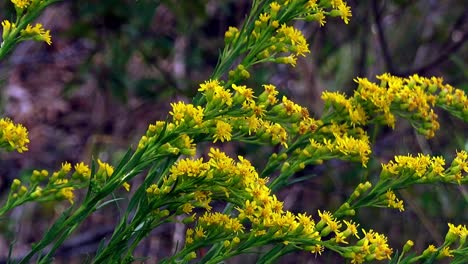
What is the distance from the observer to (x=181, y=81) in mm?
3990

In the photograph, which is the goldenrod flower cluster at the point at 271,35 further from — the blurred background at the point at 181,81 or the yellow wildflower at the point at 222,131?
the blurred background at the point at 181,81

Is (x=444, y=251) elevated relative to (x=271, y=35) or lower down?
lower down

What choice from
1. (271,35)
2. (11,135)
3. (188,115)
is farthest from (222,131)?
(11,135)

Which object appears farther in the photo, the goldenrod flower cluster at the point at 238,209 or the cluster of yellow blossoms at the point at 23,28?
the cluster of yellow blossoms at the point at 23,28

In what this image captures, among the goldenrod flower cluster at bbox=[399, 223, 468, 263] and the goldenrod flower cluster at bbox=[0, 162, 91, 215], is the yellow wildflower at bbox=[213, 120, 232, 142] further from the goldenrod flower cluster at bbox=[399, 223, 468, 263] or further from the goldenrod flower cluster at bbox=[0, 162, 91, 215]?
the goldenrod flower cluster at bbox=[399, 223, 468, 263]

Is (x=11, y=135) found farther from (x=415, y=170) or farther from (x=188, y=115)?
(x=415, y=170)

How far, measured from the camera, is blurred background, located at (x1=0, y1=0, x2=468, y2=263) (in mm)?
3795

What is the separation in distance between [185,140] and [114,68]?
6.72 feet

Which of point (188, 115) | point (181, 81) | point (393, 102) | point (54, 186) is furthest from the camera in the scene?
point (181, 81)

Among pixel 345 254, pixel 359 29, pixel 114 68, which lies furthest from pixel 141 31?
pixel 345 254

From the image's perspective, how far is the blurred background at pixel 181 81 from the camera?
149 inches

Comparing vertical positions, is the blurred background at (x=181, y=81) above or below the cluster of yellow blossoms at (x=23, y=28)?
above

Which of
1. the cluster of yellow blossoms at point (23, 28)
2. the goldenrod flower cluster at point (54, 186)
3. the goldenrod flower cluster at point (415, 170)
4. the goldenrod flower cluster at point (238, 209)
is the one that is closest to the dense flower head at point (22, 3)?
the cluster of yellow blossoms at point (23, 28)

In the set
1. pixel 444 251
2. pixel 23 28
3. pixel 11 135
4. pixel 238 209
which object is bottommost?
pixel 444 251
